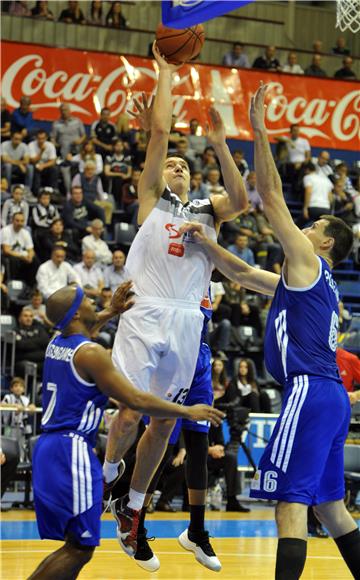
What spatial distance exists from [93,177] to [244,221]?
3.22 m

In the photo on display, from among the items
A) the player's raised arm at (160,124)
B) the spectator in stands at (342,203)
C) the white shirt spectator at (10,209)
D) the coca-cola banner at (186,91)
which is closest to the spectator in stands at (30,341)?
the white shirt spectator at (10,209)

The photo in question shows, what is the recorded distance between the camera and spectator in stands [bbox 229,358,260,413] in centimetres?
1563

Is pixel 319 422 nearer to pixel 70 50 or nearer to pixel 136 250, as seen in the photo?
pixel 136 250

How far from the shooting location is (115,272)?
18344 millimetres

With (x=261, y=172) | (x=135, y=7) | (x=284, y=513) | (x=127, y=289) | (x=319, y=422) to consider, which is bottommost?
(x=284, y=513)

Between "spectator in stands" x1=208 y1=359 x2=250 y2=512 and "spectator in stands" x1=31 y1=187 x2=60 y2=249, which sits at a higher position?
"spectator in stands" x1=31 y1=187 x2=60 y2=249

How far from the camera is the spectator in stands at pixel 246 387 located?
51.3 feet

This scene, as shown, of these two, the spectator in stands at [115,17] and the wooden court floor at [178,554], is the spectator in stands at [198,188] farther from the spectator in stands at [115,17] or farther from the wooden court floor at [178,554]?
the wooden court floor at [178,554]

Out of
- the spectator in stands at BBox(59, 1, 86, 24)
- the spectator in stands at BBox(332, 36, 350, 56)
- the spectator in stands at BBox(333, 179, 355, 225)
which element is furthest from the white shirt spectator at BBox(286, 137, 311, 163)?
the spectator in stands at BBox(59, 1, 86, 24)

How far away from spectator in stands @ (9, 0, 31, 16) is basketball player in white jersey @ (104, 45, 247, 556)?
54.9 ft

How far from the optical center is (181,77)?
22.4 m

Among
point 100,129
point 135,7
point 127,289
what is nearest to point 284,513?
point 127,289

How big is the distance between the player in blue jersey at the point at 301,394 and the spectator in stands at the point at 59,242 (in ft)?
37.2

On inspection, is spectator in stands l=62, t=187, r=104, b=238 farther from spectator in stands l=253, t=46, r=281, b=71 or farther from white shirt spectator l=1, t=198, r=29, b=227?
spectator in stands l=253, t=46, r=281, b=71
